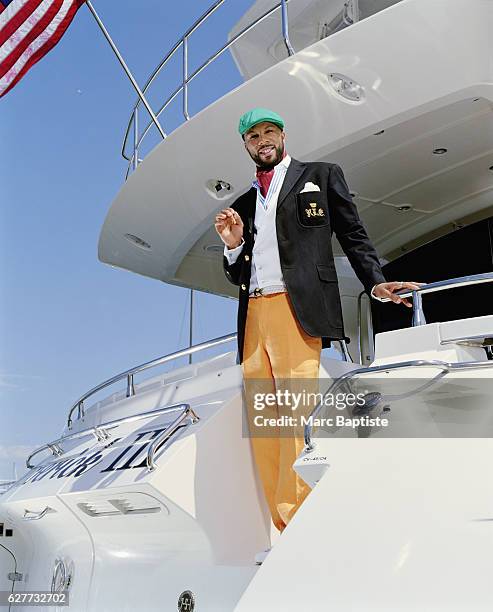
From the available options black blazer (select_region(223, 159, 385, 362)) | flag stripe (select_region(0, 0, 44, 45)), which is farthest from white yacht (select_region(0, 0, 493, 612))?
flag stripe (select_region(0, 0, 44, 45))

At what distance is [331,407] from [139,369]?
1991mm

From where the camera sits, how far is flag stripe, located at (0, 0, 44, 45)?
539 cm

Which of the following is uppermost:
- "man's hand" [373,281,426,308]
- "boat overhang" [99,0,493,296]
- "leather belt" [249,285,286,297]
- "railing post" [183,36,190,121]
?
"railing post" [183,36,190,121]

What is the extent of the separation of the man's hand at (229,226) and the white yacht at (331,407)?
653mm

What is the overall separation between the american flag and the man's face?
311 centimetres

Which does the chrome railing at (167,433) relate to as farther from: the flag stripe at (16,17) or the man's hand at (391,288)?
the flag stripe at (16,17)

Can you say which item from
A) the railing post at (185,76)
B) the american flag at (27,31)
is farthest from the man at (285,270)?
the american flag at (27,31)

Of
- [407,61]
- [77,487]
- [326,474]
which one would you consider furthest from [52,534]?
[407,61]

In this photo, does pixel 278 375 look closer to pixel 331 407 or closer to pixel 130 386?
pixel 331 407

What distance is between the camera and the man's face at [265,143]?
2.94 meters

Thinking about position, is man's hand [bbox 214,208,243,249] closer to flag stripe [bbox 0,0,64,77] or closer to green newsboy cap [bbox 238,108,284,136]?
green newsboy cap [bbox 238,108,284,136]

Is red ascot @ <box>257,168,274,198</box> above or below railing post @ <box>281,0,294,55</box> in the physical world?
below

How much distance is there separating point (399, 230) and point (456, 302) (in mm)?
711

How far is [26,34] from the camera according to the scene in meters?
5.45
